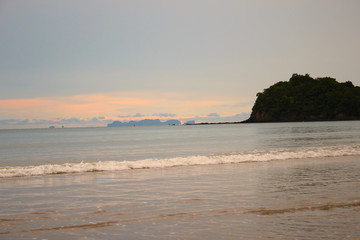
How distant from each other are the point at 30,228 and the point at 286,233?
632cm

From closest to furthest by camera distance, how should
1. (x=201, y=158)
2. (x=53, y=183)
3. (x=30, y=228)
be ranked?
(x=30, y=228), (x=53, y=183), (x=201, y=158)

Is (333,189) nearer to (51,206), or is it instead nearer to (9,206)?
(51,206)

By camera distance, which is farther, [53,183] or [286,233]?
[53,183]

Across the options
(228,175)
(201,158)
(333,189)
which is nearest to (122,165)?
(201,158)

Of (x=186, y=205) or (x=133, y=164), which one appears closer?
(x=186, y=205)

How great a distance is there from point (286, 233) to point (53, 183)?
39.4ft

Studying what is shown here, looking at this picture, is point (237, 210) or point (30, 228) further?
point (237, 210)

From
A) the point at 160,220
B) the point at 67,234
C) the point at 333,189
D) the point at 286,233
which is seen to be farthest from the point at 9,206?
the point at 333,189

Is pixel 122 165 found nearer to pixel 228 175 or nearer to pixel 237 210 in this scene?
pixel 228 175

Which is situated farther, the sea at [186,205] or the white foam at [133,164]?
the white foam at [133,164]

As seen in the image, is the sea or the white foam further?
the white foam

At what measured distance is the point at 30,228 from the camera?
29.2 feet

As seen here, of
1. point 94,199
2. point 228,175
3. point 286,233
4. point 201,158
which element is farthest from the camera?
point 201,158

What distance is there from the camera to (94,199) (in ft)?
40.4
